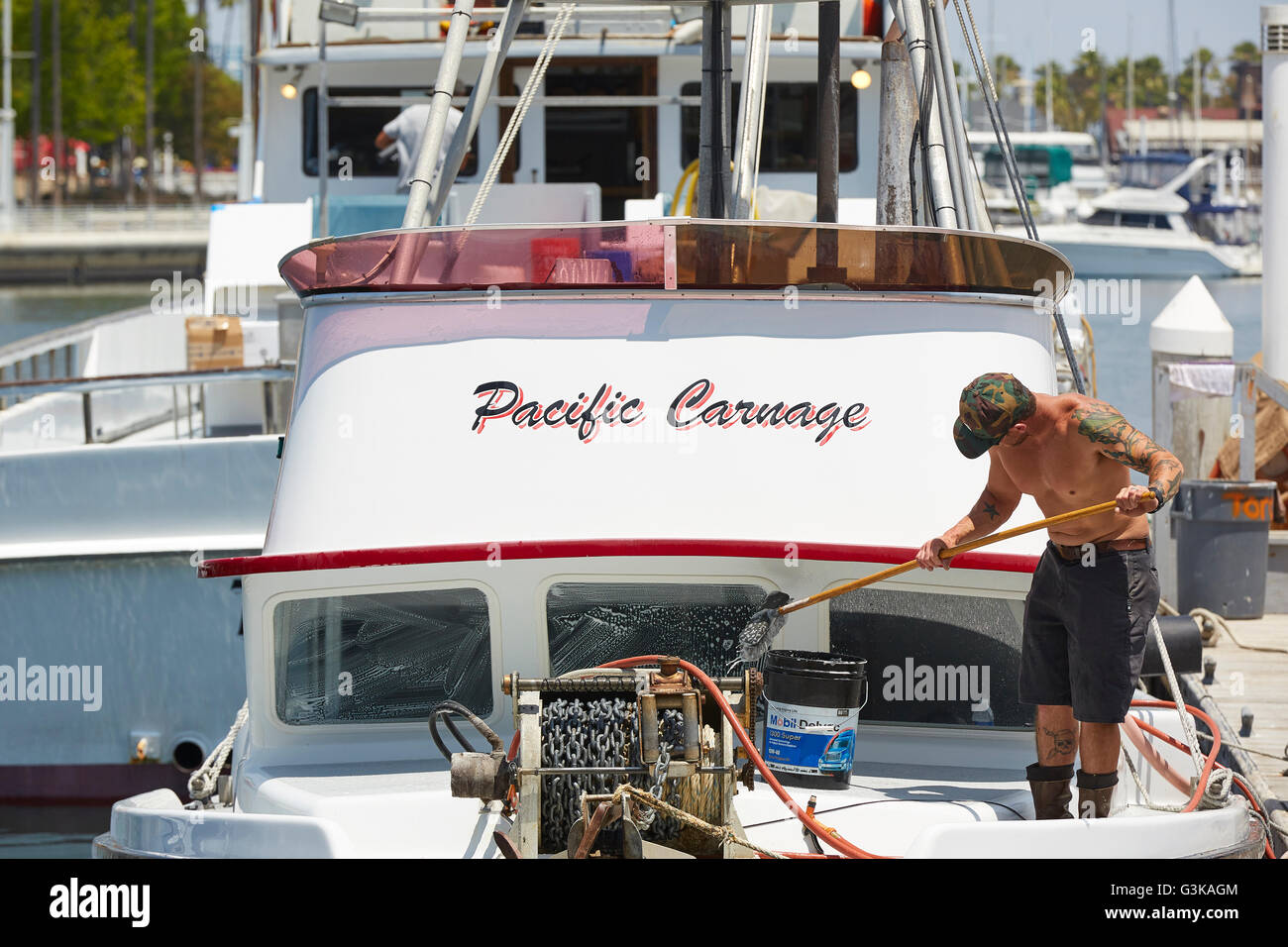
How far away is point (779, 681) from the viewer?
207 inches

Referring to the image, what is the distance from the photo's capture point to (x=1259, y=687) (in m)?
8.86

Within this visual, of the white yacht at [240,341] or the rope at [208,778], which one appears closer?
the rope at [208,778]

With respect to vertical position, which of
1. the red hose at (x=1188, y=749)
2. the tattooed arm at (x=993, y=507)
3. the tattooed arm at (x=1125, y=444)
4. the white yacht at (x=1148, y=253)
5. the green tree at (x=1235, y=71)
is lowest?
the red hose at (x=1188, y=749)

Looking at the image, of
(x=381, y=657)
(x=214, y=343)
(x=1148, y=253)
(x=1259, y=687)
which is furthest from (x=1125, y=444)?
(x=1148, y=253)

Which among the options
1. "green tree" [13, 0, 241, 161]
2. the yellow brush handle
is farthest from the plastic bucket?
"green tree" [13, 0, 241, 161]

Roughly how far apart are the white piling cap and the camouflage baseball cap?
7.19 metres

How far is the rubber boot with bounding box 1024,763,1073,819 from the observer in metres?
5.02

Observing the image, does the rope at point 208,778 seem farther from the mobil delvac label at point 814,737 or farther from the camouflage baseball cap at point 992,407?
the camouflage baseball cap at point 992,407

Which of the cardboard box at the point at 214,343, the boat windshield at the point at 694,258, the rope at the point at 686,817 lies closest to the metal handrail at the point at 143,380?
the cardboard box at the point at 214,343

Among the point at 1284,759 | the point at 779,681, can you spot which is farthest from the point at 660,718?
the point at 1284,759

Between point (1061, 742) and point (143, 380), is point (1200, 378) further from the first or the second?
point (143, 380)

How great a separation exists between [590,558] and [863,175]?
326 inches

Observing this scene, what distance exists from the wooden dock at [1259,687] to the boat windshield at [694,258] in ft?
9.86

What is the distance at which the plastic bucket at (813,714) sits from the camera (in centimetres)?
518
